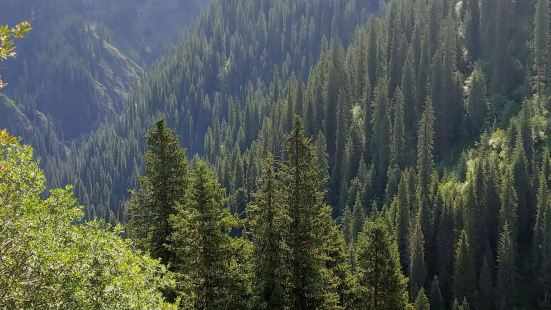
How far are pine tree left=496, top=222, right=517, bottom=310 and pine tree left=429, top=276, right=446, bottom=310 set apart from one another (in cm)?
943

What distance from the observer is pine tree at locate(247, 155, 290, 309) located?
1368 inches

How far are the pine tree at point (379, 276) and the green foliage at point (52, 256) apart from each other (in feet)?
79.3

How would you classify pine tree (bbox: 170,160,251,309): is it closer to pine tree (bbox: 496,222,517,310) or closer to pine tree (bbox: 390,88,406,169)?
pine tree (bbox: 496,222,517,310)

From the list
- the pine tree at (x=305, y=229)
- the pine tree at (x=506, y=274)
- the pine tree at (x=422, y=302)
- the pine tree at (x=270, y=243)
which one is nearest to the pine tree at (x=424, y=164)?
the pine tree at (x=506, y=274)

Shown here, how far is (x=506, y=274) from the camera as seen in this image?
94.1 meters

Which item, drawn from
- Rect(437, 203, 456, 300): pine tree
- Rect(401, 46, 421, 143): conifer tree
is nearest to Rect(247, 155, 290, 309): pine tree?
Rect(437, 203, 456, 300): pine tree

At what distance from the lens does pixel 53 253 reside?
1670 cm

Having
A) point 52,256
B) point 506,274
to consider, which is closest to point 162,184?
point 52,256

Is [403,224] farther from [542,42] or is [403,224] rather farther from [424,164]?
[542,42]

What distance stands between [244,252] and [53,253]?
2162cm

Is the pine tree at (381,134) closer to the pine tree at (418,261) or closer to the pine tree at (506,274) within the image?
the pine tree at (418,261)

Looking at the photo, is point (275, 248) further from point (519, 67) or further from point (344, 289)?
point (519, 67)

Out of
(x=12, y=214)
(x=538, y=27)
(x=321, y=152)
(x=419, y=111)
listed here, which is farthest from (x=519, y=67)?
(x=12, y=214)

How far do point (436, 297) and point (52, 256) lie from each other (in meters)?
87.6
